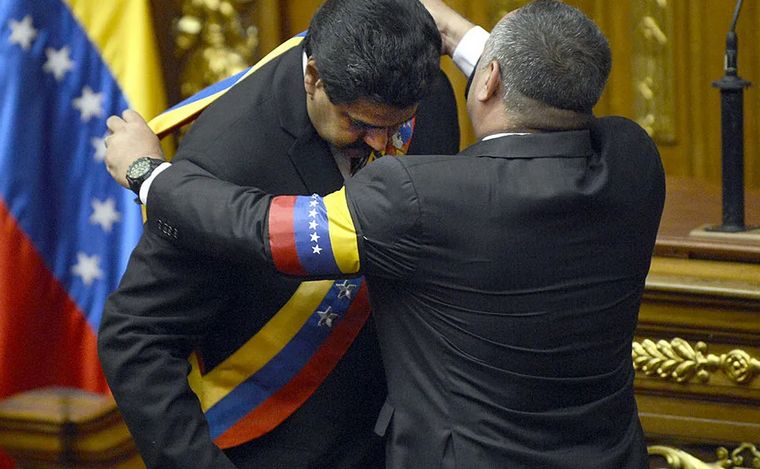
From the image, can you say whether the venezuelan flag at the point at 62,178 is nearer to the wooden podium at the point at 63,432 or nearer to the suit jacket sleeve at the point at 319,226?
the wooden podium at the point at 63,432

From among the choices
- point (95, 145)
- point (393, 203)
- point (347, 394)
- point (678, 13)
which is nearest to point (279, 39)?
point (95, 145)

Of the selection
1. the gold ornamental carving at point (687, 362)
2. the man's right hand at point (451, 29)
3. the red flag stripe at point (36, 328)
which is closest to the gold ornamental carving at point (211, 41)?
the red flag stripe at point (36, 328)

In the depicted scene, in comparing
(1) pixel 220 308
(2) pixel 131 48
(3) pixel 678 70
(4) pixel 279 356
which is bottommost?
(3) pixel 678 70

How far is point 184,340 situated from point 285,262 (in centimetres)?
25

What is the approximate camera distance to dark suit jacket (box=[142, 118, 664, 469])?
1.46 metres

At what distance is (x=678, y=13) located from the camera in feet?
10.2

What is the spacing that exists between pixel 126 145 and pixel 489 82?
51cm

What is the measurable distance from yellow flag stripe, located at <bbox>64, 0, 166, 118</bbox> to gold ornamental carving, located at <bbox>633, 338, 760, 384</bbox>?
1.31 meters

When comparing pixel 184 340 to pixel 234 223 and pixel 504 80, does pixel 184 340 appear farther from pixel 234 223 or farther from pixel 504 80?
pixel 504 80

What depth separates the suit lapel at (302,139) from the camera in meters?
1.65

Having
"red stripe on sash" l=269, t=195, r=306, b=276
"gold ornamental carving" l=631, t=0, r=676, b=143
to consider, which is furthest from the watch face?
"gold ornamental carving" l=631, t=0, r=676, b=143

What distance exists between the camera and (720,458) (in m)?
2.00

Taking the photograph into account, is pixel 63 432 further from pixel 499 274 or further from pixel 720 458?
pixel 720 458

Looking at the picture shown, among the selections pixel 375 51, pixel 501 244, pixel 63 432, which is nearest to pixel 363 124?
pixel 375 51
